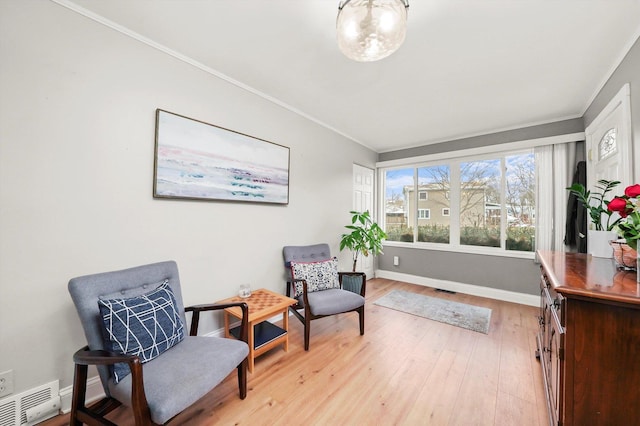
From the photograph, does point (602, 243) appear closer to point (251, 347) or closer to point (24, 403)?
point (251, 347)

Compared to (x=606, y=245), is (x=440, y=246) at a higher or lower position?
lower

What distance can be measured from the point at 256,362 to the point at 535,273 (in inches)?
146

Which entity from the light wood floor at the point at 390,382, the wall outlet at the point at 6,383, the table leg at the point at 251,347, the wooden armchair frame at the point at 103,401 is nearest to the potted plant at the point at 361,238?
the light wood floor at the point at 390,382

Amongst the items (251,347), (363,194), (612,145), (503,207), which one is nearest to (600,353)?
(251,347)

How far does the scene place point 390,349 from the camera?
2260mm

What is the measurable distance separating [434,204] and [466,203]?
484 millimetres

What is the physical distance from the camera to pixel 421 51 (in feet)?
6.36

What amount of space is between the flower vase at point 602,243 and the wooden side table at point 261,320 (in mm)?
2348

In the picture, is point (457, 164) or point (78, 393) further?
point (457, 164)

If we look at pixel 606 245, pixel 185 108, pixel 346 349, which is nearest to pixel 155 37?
pixel 185 108

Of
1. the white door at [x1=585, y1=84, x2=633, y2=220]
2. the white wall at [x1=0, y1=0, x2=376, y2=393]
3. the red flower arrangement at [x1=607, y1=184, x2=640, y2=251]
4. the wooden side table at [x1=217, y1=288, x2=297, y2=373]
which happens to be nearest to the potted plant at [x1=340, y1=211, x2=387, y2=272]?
the wooden side table at [x1=217, y1=288, x2=297, y2=373]

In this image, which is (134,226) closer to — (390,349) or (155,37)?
(155,37)

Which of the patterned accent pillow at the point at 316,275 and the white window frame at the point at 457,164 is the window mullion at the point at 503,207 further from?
the patterned accent pillow at the point at 316,275

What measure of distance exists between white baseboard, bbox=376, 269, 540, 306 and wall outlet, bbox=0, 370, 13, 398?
4.41m
